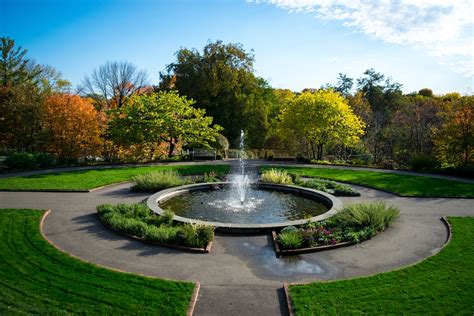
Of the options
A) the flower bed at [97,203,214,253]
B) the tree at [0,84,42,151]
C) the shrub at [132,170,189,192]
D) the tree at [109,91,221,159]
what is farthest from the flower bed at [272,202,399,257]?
the tree at [0,84,42,151]

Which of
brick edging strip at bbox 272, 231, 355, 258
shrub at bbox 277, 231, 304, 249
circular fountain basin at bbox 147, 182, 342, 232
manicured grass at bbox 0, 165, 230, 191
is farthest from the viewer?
manicured grass at bbox 0, 165, 230, 191

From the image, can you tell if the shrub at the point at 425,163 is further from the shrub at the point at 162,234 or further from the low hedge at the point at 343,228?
the shrub at the point at 162,234

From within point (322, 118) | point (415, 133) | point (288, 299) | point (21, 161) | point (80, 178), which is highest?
point (322, 118)

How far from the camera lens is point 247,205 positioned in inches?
588

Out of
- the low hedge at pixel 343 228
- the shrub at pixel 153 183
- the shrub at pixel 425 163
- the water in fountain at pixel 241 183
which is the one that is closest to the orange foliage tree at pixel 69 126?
the shrub at pixel 153 183

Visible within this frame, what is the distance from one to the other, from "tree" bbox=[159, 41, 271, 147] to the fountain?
21.4 meters

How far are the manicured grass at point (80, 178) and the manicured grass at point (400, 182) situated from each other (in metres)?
5.71

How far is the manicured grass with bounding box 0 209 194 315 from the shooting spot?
6660 millimetres

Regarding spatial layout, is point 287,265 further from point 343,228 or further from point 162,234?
point 162,234

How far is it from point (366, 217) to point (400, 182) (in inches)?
394

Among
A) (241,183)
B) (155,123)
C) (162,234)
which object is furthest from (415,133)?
(162,234)

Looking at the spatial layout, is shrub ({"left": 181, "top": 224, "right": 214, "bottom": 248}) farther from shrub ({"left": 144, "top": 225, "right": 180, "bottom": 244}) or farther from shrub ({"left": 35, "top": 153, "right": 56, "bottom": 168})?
shrub ({"left": 35, "top": 153, "right": 56, "bottom": 168})

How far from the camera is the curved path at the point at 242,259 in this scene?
737 centimetres

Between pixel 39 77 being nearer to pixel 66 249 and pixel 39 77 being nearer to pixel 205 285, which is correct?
pixel 66 249
